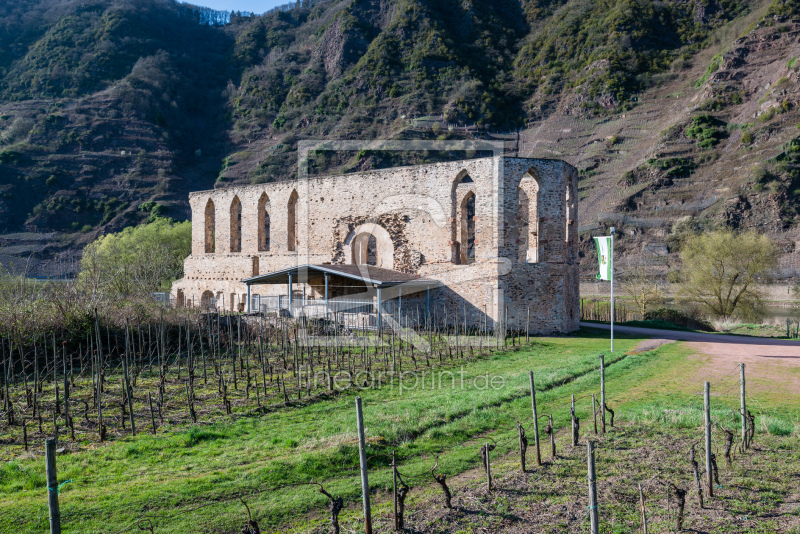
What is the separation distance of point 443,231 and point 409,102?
50.1 m

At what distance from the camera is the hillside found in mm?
50625

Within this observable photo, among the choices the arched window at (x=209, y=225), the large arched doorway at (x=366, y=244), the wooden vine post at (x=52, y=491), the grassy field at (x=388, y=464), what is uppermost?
the arched window at (x=209, y=225)

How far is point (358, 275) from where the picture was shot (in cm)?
1977

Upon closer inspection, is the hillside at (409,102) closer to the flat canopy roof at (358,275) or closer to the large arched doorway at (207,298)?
the large arched doorway at (207,298)

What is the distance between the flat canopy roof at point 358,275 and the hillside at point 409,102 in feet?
102

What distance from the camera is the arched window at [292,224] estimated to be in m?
27.1

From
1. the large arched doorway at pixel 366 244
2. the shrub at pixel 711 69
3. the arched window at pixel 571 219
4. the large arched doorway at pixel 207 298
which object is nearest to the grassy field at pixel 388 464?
the arched window at pixel 571 219

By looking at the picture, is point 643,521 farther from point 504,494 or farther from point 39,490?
point 39,490

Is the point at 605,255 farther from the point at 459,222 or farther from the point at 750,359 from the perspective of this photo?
the point at 459,222

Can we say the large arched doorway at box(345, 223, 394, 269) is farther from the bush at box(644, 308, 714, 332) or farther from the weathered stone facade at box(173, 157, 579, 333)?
the bush at box(644, 308, 714, 332)

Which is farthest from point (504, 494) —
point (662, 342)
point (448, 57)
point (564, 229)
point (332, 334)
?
point (448, 57)

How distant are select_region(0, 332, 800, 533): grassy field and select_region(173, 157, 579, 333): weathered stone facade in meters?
10.2

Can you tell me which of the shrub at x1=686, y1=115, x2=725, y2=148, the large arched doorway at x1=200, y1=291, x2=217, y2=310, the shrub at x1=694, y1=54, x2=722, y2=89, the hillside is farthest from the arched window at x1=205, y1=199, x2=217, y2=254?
the shrub at x1=694, y1=54, x2=722, y2=89

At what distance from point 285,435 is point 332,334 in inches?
431
